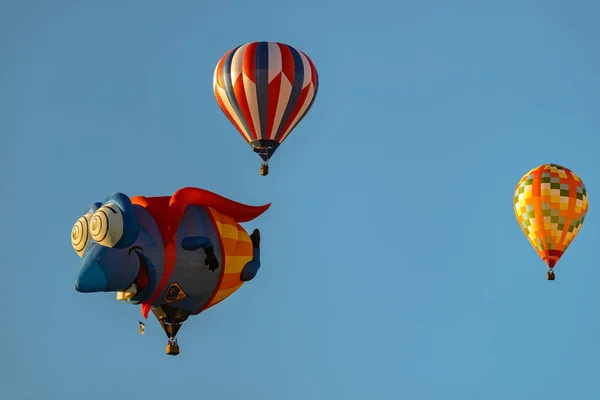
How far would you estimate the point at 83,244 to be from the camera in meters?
33.0

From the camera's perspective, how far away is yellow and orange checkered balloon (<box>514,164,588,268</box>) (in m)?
44.8

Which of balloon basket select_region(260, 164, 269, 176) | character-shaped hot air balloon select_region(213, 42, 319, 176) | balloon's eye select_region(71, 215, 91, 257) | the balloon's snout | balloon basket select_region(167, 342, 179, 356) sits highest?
character-shaped hot air balloon select_region(213, 42, 319, 176)

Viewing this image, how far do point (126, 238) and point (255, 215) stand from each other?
3477 mm

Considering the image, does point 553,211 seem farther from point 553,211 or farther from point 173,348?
point 173,348

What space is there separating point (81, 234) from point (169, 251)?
1.57 metres

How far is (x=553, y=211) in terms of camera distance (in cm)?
4481

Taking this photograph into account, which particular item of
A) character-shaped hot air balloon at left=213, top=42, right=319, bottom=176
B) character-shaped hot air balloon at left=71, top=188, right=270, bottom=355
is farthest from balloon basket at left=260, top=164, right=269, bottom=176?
character-shaped hot air balloon at left=71, top=188, right=270, bottom=355

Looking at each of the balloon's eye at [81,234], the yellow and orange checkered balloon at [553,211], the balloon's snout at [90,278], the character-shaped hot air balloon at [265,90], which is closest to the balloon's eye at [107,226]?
the balloon's eye at [81,234]

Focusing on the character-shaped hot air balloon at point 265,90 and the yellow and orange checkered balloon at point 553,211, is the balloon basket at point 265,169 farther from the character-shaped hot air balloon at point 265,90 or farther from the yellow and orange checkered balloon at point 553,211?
the yellow and orange checkered balloon at point 553,211

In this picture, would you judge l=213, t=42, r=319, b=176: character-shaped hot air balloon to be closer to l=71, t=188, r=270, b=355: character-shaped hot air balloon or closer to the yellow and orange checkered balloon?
l=71, t=188, r=270, b=355: character-shaped hot air balloon

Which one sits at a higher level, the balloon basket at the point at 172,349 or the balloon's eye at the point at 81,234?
the balloon's eye at the point at 81,234

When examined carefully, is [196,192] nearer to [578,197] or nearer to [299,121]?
[299,121]

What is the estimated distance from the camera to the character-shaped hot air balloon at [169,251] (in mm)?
32531

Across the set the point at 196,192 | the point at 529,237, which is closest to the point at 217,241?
the point at 196,192
